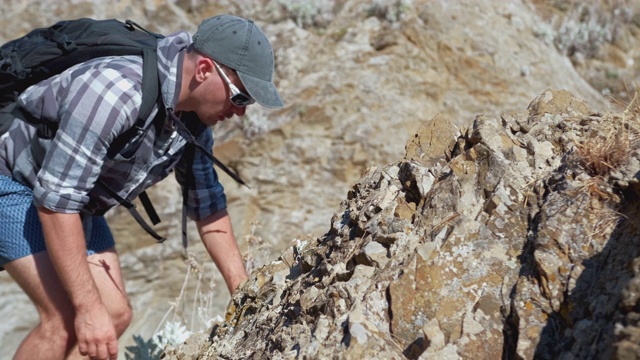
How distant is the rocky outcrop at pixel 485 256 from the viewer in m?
2.46

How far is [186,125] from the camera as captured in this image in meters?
3.74

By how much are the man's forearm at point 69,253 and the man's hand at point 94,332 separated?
0.16 ft

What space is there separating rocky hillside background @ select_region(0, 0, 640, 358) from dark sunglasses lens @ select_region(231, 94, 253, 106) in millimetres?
3092

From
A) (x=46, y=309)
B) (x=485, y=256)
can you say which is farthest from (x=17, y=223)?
(x=485, y=256)

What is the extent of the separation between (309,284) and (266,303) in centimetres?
39

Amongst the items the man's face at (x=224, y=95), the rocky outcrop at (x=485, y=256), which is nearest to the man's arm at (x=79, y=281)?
the rocky outcrop at (x=485, y=256)

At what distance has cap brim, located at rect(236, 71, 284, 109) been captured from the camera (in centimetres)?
340

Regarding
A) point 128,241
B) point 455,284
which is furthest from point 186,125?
point 128,241

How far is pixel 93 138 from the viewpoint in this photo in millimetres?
3107

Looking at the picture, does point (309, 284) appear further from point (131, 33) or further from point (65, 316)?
point (131, 33)

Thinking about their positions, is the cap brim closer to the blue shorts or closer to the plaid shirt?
the plaid shirt

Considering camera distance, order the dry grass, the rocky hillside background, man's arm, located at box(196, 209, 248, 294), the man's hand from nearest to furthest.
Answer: the dry grass < the man's hand < man's arm, located at box(196, 209, 248, 294) < the rocky hillside background

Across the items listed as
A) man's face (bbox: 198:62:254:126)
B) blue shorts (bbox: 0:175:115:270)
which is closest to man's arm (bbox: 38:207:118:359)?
blue shorts (bbox: 0:175:115:270)

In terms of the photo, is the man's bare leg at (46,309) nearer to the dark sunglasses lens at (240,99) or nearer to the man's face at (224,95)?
the man's face at (224,95)
